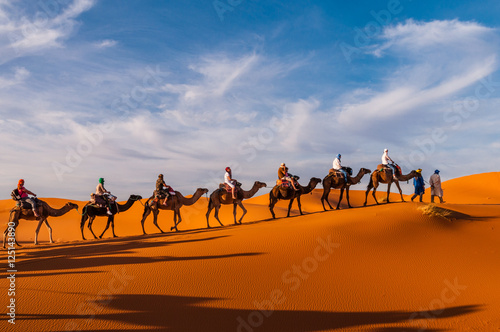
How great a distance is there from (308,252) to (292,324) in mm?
3963

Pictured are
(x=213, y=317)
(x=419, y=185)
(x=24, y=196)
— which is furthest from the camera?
(x=419, y=185)

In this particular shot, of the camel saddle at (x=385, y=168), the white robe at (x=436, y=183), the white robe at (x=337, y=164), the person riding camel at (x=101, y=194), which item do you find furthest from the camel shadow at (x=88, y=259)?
the white robe at (x=436, y=183)

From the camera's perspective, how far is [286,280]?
35.2 ft

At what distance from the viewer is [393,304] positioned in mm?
9695

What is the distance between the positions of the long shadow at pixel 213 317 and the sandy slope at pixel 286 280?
24 mm

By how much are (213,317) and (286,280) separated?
2.65 m

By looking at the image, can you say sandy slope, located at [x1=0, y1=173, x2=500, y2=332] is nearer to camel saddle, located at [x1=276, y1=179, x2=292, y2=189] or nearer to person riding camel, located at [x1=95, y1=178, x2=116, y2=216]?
camel saddle, located at [x1=276, y1=179, x2=292, y2=189]

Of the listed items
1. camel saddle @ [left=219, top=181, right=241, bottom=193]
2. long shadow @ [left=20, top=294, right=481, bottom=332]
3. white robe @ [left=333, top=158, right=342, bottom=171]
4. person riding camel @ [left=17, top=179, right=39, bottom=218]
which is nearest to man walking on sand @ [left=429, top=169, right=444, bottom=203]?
white robe @ [left=333, top=158, right=342, bottom=171]

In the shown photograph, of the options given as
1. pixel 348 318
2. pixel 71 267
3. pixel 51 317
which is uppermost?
pixel 71 267

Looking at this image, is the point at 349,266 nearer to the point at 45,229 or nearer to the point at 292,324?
the point at 292,324

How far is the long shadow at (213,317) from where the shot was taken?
8.59 m

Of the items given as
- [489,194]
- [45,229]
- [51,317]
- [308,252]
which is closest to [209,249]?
[308,252]

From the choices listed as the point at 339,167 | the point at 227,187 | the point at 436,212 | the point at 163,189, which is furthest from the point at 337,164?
the point at 163,189

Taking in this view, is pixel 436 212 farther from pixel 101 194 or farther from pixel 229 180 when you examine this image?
pixel 101 194
